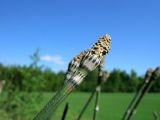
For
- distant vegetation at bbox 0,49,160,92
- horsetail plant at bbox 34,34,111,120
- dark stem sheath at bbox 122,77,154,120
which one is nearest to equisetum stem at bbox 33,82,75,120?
horsetail plant at bbox 34,34,111,120

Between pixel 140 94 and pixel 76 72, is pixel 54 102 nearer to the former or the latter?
pixel 76 72

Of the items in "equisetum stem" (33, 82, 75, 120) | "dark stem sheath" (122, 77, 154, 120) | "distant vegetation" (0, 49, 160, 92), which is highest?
"distant vegetation" (0, 49, 160, 92)

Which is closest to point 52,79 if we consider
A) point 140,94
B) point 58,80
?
point 58,80

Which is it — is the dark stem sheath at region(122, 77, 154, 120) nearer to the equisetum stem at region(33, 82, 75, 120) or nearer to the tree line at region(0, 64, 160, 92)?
the equisetum stem at region(33, 82, 75, 120)

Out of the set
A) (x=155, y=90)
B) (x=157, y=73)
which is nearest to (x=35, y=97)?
(x=157, y=73)

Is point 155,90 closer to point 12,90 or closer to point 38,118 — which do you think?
point 12,90

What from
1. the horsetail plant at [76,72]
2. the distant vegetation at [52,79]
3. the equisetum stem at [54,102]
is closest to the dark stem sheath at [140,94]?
the horsetail plant at [76,72]

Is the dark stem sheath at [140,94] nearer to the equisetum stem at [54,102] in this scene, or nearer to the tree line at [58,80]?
the equisetum stem at [54,102]
